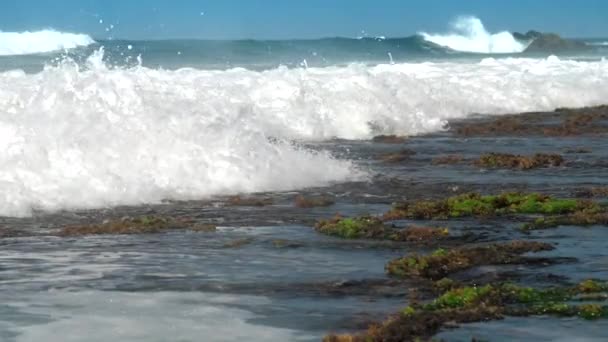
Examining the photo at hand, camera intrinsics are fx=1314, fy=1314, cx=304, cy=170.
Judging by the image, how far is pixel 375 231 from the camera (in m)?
14.3

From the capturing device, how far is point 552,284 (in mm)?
11195

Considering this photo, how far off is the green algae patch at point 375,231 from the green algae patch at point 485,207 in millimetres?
871

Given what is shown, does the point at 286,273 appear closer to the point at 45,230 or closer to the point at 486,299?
the point at 486,299

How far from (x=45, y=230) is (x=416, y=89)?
79.5ft

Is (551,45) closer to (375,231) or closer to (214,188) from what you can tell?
(214,188)

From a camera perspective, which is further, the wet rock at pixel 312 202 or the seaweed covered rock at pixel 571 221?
the wet rock at pixel 312 202

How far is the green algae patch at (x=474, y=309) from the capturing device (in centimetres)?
936

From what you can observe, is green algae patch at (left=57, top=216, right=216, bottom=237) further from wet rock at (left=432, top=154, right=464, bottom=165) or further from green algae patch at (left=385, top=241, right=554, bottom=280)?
wet rock at (left=432, top=154, right=464, bottom=165)

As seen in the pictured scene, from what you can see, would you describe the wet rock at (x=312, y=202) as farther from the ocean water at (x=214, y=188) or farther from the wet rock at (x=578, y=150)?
the wet rock at (x=578, y=150)

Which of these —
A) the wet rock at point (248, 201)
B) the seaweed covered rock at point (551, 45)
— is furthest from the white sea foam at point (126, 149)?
the seaweed covered rock at point (551, 45)

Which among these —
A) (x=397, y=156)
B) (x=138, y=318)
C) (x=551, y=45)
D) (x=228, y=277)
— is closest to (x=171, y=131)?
(x=397, y=156)

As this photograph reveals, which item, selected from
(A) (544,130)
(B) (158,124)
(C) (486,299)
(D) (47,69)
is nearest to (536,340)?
(C) (486,299)

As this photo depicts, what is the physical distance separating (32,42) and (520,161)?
58591 millimetres

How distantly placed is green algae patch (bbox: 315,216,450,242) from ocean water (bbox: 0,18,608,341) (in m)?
0.24
